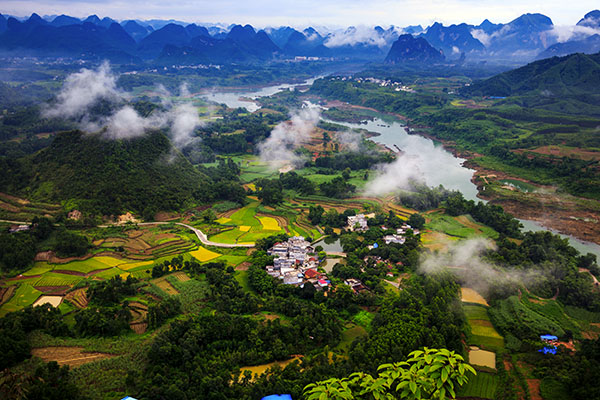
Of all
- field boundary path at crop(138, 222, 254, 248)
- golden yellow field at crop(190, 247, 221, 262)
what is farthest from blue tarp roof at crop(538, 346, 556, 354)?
golden yellow field at crop(190, 247, 221, 262)

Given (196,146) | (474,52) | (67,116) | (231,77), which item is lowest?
(196,146)

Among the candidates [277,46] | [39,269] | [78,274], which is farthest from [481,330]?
[277,46]

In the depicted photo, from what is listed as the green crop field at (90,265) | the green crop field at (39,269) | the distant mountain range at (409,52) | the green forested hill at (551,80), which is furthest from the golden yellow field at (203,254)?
the distant mountain range at (409,52)

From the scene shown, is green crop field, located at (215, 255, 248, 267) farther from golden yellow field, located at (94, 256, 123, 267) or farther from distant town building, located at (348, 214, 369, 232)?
distant town building, located at (348, 214, 369, 232)

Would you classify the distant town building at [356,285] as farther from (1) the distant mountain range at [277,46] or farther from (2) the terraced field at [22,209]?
(1) the distant mountain range at [277,46]

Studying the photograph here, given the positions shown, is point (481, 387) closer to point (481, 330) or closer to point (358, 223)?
point (481, 330)

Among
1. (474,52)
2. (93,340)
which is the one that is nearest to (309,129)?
(93,340)

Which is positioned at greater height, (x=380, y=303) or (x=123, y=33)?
(x=123, y=33)

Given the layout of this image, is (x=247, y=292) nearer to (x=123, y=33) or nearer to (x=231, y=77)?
(x=231, y=77)
